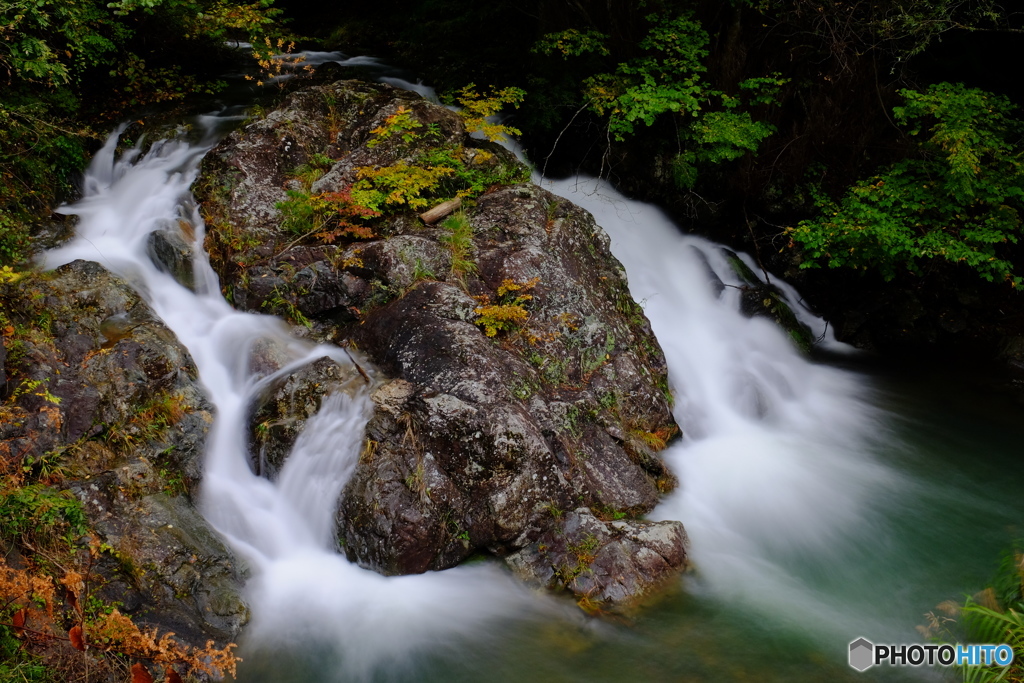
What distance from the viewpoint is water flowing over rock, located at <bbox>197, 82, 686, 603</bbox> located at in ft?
16.8

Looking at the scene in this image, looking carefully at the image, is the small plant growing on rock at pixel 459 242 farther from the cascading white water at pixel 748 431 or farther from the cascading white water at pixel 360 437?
the cascading white water at pixel 748 431

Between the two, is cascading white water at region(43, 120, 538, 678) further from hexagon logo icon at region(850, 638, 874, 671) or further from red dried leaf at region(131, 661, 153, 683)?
hexagon logo icon at region(850, 638, 874, 671)

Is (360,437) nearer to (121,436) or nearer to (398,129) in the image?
(121,436)

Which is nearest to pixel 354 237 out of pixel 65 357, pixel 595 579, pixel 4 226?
pixel 65 357

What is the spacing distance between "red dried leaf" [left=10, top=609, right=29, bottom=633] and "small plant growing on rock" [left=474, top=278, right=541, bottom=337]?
13.1 feet

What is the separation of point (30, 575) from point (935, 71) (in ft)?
40.1

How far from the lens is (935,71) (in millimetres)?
9328

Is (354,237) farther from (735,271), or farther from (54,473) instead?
(735,271)

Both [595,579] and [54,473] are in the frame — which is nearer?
[54,473]

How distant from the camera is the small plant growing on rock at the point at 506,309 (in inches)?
243

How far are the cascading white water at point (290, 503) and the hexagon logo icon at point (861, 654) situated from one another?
92.7 inches

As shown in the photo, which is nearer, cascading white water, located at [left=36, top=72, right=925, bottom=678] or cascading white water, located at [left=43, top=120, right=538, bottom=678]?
cascading white water, located at [left=43, top=120, right=538, bottom=678]

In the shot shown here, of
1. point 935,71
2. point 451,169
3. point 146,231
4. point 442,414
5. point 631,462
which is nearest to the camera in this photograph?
point 442,414

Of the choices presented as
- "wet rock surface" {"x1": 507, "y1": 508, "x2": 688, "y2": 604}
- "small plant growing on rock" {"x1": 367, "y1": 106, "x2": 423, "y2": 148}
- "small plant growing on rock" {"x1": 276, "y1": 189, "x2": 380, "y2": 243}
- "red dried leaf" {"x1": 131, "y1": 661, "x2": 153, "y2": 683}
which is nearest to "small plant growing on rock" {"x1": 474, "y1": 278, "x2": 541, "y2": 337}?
"small plant growing on rock" {"x1": 276, "y1": 189, "x2": 380, "y2": 243}
